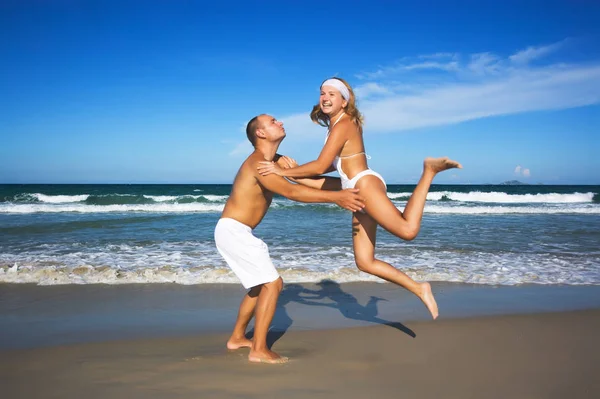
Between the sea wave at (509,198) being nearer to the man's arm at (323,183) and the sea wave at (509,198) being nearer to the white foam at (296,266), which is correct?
the white foam at (296,266)

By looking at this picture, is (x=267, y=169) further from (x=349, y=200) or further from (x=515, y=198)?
(x=515, y=198)

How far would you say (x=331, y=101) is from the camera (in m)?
4.35

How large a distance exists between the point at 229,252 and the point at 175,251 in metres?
6.32

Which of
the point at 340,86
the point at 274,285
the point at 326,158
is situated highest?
the point at 340,86

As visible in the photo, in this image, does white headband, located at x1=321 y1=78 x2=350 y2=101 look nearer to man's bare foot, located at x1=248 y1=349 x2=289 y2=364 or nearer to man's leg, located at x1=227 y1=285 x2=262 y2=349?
man's leg, located at x1=227 y1=285 x2=262 y2=349

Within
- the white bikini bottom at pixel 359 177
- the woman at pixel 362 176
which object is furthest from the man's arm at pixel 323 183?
the white bikini bottom at pixel 359 177

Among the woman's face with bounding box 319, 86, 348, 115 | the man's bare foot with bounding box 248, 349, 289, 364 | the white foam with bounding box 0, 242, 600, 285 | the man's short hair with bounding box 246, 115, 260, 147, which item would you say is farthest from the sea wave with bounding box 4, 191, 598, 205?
the man's bare foot with bounding box 248, 349, 289, 364

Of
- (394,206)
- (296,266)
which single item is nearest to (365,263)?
(394,206)

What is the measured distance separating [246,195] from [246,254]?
522mm

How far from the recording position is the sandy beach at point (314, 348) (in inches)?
131

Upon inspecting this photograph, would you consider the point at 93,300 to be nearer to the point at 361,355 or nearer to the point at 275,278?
the point at 275,278

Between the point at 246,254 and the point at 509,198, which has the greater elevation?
the point at 246,254

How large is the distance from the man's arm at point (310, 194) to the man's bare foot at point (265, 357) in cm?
134

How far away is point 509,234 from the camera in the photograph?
13539 mm
